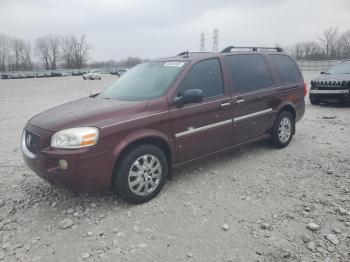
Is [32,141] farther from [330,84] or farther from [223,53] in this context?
[330,84]

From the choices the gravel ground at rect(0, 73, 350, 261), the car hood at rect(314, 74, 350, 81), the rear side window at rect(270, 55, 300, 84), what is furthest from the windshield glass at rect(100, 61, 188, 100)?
the car hood at rect(314, 74, 350, 81)

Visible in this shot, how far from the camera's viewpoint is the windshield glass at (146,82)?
14.1 ft

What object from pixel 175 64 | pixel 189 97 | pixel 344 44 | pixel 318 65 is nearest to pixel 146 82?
pixel 175 64

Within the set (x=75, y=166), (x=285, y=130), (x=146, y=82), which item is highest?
(x=146, y=82)

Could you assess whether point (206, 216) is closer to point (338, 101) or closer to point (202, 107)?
point (202, 107)

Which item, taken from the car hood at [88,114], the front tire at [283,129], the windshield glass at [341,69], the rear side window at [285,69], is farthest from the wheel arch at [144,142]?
the windshield glass at [341,69]

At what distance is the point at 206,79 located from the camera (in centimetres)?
459

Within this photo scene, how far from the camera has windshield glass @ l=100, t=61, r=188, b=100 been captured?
14.1ft

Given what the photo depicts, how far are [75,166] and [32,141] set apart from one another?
0.79m

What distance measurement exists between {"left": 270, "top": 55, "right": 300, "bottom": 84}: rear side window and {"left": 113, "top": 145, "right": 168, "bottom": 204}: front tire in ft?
10.1

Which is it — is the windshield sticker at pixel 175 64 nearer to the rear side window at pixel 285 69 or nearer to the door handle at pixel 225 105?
the door handle at pixel 225 105

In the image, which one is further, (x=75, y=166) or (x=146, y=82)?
(x=146, y=82)

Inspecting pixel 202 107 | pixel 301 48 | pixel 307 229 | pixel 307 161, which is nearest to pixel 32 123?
pixel 202 107

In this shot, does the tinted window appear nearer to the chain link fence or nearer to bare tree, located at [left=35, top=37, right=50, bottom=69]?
the chain link fence
